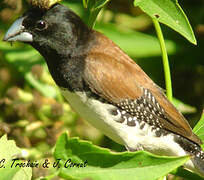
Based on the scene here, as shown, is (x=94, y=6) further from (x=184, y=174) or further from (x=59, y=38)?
(x=184, y=174)

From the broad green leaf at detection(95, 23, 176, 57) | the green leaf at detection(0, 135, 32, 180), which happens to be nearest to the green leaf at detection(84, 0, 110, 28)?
the green leaf at detection(0, 135, 32, 180)

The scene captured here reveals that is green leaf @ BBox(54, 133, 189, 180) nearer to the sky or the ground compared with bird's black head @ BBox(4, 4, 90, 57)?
nearer to the ground

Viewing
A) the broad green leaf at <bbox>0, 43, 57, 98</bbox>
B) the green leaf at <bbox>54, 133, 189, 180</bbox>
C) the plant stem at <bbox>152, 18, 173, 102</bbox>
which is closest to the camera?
the green leaf at <bbox>54, 133, 189, 180</bbox>

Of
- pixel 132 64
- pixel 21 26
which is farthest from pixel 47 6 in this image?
pixel 132 64

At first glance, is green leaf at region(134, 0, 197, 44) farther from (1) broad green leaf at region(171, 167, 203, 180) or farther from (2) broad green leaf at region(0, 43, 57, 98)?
(2) broad green leaf at region(0, 43, 57, 98)

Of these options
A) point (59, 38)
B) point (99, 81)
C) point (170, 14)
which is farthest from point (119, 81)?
point (170, 14)

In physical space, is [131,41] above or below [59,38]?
below
